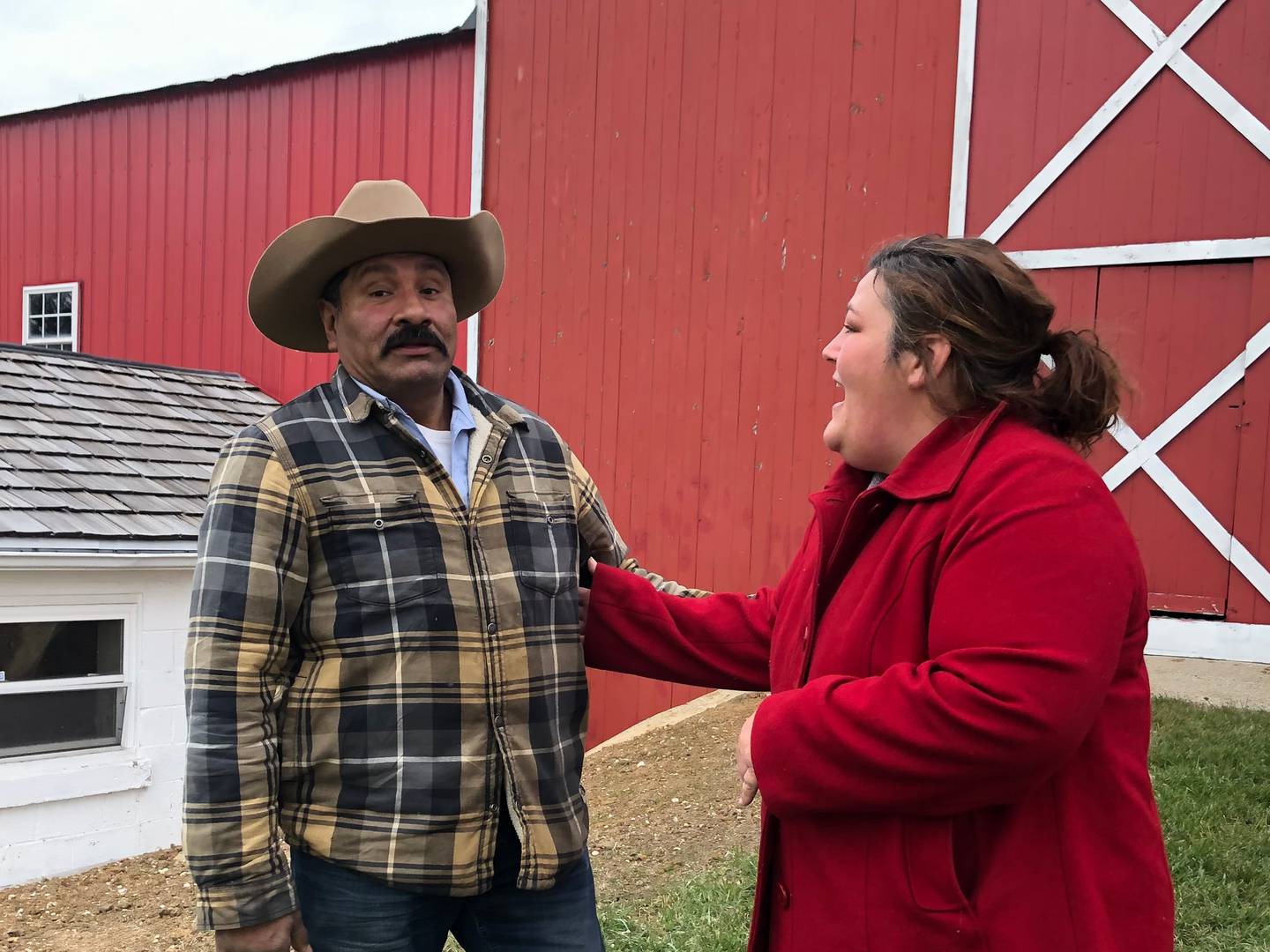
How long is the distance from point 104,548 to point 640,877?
438 cm

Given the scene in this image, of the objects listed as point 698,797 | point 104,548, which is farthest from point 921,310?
point 104,548

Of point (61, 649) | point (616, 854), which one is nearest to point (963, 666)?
point (616, 854)

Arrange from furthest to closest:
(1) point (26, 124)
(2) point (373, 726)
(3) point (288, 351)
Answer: (1) point (26, 124) < (3) point (288, 351) < (2) point (373, 726)

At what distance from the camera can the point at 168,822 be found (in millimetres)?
7773

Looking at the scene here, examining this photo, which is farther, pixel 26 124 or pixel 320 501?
pixel 26 124

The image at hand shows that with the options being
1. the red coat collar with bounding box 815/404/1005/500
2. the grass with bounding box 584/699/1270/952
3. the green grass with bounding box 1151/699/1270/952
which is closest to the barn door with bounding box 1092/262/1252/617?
the green grass with bounding box 1151/699/1270/952

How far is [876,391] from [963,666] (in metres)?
0.52

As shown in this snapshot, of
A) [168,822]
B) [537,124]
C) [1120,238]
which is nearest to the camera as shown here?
[1120,238]

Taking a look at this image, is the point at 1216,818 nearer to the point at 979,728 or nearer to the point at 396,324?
the point at 979,728

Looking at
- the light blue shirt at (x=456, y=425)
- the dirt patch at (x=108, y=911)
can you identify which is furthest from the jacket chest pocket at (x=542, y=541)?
the dirt patch at (x=108, y=911)

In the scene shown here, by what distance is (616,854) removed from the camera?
5.13m

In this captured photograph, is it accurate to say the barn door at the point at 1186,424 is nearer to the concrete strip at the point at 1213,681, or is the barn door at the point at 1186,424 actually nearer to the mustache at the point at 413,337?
the concrete strip at the point at 1213,681

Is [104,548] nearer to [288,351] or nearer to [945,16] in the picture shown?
[288,351]

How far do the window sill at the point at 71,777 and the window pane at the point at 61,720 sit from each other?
9 cm
